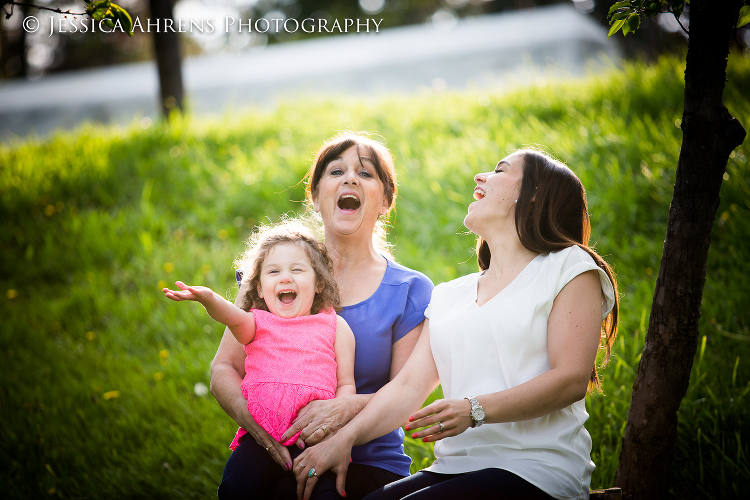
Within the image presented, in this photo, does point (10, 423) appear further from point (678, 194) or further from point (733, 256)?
point (733, 256)

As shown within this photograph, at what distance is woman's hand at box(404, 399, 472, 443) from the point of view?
184 cm

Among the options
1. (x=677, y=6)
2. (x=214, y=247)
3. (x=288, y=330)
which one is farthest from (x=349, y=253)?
(x=214, y=247)

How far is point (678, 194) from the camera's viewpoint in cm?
212

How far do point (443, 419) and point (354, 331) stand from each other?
31.0 inches

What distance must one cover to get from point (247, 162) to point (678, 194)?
567 centimetres

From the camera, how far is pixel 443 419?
1860 millimetres

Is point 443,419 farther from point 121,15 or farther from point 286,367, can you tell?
point 121,15

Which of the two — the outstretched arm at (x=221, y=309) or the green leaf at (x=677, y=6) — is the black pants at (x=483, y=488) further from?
the green leaf at (x=677, y=6)

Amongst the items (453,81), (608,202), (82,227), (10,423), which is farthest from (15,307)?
(453,81)

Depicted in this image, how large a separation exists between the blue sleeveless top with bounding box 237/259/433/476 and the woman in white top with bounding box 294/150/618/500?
166 millimetres

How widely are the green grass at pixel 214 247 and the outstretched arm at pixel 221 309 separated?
1.41m

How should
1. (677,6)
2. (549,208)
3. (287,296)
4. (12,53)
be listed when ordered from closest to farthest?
(677,6) → (549,208) → (287,296) → (12,53)

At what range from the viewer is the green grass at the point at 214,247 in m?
3.38

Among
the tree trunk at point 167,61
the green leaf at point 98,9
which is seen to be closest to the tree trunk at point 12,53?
the tree trunk at point 167,61
